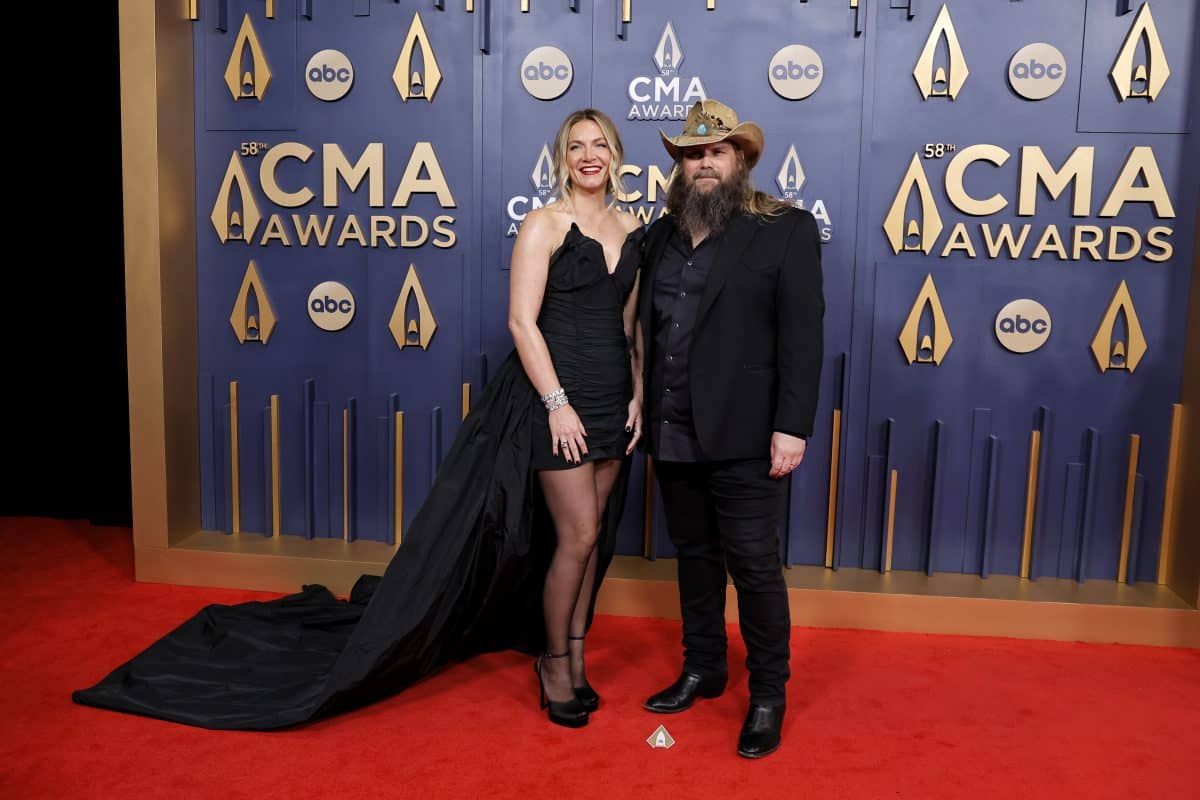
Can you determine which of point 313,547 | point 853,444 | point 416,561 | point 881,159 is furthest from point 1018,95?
point 313,547

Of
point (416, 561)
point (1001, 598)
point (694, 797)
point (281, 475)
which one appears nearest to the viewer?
point (694, 797)

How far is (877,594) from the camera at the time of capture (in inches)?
136

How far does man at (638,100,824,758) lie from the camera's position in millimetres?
2459

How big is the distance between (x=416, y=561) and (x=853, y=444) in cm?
179

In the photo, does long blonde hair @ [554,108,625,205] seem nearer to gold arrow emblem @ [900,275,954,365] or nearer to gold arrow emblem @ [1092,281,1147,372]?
gold arrow emblem @ [900,275,954,365]

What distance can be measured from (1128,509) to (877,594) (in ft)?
3.33

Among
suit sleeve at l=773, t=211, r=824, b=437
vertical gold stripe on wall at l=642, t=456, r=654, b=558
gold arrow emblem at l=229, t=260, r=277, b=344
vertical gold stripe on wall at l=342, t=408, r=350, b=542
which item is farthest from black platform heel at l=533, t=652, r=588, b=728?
gold arrow emblem at l=229, t=260, r=277, b=344

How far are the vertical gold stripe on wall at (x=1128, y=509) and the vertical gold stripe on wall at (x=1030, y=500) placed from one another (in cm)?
32

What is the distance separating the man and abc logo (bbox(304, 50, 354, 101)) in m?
1.77

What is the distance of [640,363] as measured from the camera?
9.11 ft

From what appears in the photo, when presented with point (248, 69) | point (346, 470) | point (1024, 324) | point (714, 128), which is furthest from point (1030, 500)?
point (248, 69)

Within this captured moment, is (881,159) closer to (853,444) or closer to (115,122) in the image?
(853,444)

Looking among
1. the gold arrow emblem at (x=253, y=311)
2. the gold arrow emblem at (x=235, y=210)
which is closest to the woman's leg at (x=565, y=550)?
the gold arrow emblem at (x=253, y=311)

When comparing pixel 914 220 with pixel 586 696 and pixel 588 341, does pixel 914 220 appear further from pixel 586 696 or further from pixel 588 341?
pixel 586 696
